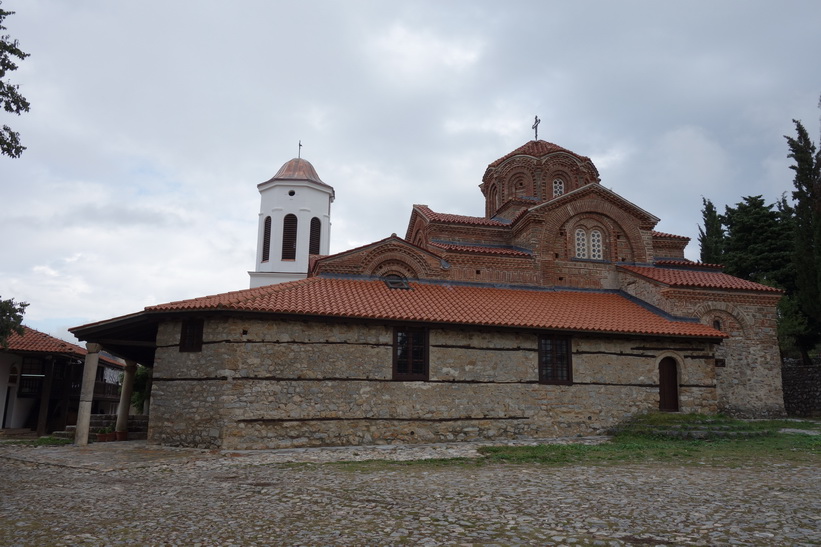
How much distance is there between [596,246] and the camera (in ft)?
63.6

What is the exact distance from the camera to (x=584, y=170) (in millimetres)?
22906

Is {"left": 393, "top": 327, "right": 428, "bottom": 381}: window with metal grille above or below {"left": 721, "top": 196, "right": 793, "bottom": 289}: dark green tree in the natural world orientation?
below

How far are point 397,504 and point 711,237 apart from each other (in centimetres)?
3262

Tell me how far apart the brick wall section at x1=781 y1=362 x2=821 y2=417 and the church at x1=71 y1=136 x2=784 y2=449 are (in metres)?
4.14

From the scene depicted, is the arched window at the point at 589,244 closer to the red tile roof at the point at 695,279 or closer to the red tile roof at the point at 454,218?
the red tile roof at the point at 695,279

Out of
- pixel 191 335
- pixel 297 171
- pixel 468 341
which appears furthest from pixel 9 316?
pixel 297 171

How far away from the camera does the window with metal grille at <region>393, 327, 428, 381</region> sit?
13.9 m

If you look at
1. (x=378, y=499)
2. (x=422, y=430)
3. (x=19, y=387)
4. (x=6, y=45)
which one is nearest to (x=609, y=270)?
(x=422, y=430)

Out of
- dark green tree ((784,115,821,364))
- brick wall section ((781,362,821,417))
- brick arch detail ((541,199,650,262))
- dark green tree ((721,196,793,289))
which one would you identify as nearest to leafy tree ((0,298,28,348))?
brick arch detail ((541,199,650,262))

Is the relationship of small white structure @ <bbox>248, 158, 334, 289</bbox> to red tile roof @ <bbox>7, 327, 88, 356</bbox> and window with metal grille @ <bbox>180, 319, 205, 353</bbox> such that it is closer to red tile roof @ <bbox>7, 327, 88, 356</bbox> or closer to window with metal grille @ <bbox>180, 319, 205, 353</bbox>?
red tile roof @ <bbox>7, 327, 88, 356</bbox>

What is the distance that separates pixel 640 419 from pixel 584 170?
36.5 ft

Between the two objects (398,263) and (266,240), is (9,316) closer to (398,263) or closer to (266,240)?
(398,263)

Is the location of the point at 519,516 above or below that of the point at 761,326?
below

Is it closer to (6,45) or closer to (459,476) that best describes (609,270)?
(459,476)
